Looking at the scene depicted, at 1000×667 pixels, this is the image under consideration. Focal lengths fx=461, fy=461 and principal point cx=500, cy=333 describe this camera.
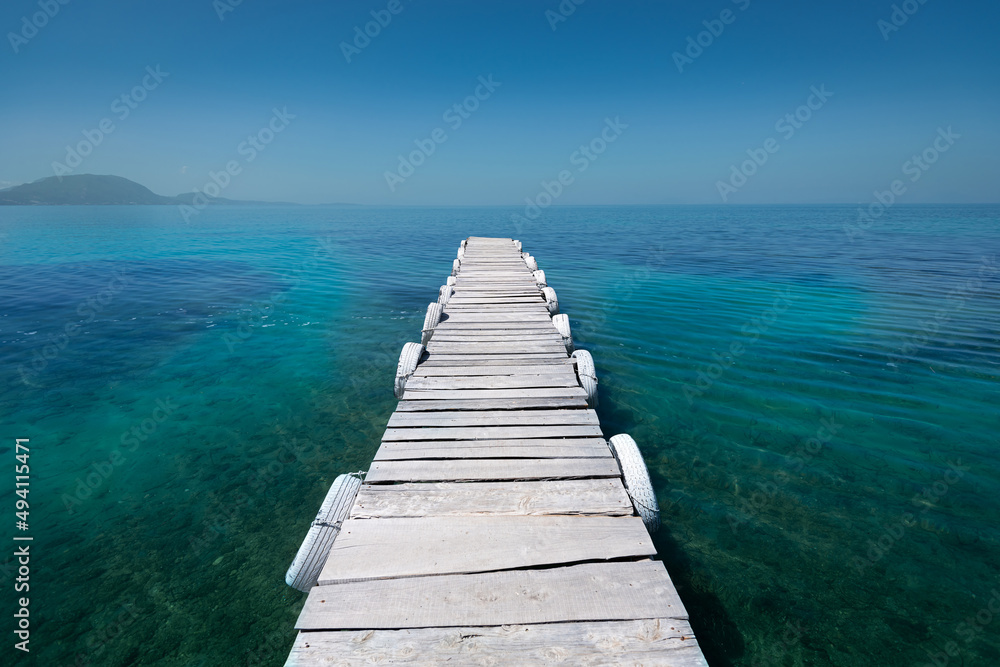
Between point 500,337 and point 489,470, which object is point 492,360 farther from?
point 489,470

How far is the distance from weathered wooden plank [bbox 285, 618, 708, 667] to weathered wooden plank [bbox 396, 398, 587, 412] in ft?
11.0

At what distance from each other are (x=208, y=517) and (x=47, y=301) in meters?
17.2

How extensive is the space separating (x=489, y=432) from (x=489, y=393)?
1167mm

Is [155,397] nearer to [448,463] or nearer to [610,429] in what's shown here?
[448,463]

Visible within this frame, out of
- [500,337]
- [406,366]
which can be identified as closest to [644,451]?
[500,337]

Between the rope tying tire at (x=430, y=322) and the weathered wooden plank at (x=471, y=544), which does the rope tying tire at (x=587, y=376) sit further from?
the rope tying tire at (x=430, y=322)

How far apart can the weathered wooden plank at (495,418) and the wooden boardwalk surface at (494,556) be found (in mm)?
25

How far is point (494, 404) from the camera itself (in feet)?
20.6

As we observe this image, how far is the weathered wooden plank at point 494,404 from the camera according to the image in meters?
6.18

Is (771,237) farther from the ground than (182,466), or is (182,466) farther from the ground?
(771,237)

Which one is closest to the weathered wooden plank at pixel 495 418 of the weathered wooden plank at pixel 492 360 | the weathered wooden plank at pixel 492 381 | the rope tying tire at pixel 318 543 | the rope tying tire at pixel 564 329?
the weathered wooden plank at pixel 492 381

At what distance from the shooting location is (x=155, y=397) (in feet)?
30.6

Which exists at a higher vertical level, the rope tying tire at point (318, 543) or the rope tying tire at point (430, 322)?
the rope tying tire at point (430, 322)

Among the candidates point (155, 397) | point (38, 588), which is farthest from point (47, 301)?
point (38, 588)
